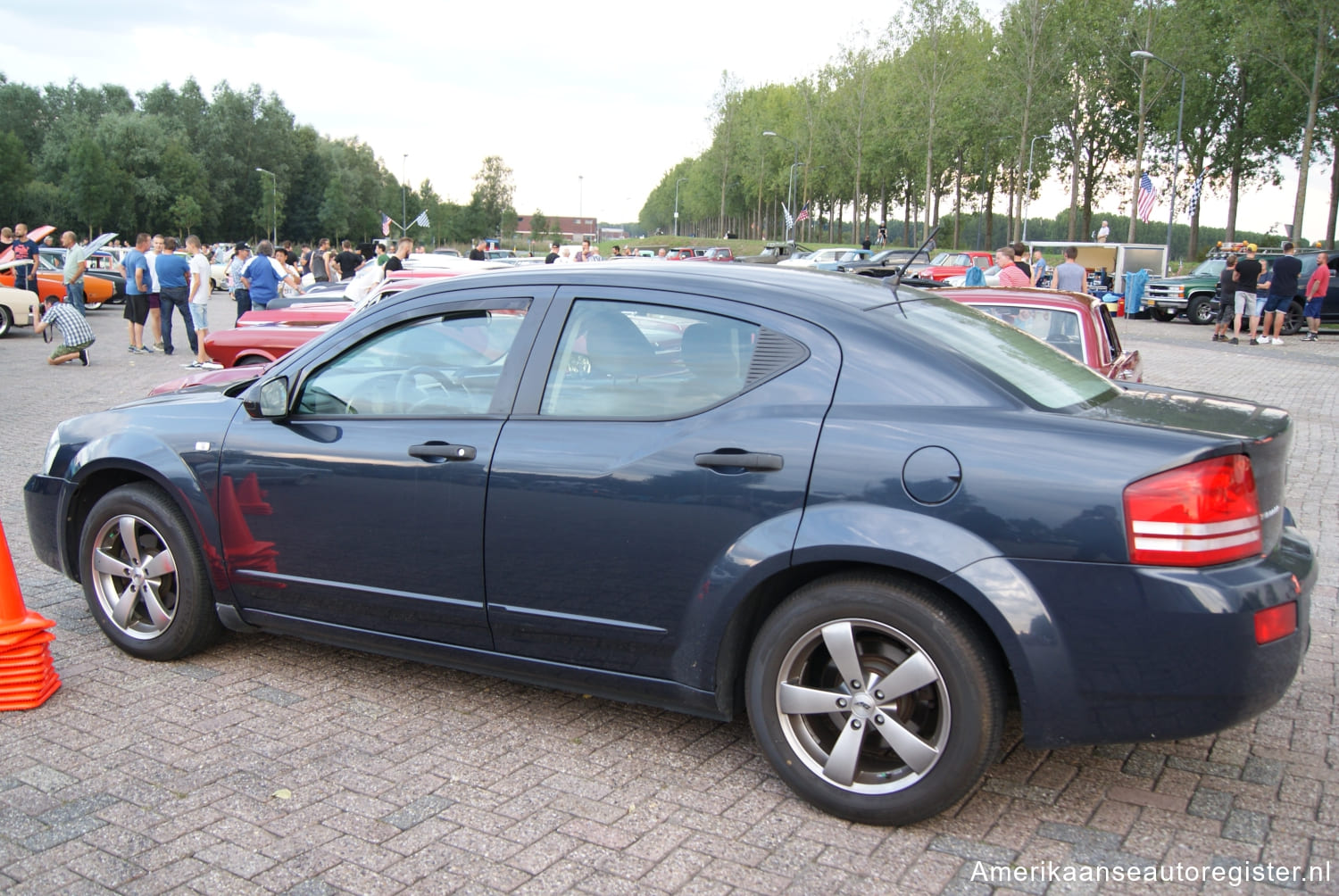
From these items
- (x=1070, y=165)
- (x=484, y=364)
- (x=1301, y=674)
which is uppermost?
(x=1070, y=165)

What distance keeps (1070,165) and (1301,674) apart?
61.8 meters

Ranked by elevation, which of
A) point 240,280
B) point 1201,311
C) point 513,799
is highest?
point 240,280

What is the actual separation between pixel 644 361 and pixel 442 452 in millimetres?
778

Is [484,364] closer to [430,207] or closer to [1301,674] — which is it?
[1301,674]

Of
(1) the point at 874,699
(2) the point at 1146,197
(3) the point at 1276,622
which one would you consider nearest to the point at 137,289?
(1) the point at 874,699

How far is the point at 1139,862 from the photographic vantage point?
2.86 meters

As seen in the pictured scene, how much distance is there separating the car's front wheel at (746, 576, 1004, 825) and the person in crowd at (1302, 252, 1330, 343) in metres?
23.6

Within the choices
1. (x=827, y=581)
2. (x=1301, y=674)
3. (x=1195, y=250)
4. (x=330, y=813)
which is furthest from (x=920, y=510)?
(x=1195, y=250)

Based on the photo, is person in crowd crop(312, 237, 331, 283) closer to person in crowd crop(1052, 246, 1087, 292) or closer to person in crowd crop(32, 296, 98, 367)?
person in crowd crop(32, 296, 98, 367)

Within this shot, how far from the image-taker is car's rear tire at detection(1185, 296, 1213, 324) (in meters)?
27.1

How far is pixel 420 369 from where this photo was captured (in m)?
3.94

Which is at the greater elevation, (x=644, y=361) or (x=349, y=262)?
(x=644, y=361)

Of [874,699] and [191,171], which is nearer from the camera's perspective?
[874,699]

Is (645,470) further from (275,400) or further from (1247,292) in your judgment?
(1247,292)
